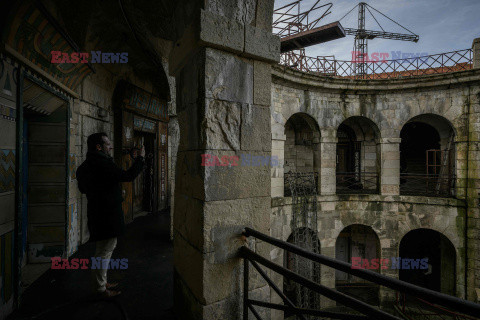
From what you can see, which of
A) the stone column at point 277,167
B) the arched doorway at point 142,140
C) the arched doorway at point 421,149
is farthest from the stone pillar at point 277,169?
the arched doorway at point 421,149

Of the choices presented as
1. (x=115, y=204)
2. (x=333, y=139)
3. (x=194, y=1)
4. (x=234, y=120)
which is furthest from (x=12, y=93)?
(x=333, y=139)

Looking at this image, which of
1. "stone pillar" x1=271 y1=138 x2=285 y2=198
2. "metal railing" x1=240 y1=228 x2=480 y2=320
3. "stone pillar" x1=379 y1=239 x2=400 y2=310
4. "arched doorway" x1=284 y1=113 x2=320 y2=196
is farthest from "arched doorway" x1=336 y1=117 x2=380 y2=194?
"metal railing" x1=240 y1=228 x2=480 y2=320

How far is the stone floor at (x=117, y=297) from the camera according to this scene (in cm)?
261

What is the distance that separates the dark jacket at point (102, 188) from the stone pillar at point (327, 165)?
7.81m

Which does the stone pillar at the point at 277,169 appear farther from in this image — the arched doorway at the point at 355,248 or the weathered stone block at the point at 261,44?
the weathered stone block at the point at 261,44

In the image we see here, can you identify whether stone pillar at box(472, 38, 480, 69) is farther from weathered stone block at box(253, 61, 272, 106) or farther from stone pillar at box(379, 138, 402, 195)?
weathered stone block at box(253, 61, 272, 106)

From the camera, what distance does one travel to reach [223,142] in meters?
1.99

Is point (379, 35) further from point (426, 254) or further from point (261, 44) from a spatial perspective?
point (261, 44)

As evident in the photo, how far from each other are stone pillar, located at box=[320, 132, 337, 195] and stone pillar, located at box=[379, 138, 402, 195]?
1.90 metres

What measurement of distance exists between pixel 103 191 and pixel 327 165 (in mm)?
8157

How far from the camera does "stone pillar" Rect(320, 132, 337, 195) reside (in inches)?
356

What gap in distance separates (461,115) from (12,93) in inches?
489

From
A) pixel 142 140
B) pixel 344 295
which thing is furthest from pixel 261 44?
pixel 142 140

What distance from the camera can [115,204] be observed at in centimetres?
263
